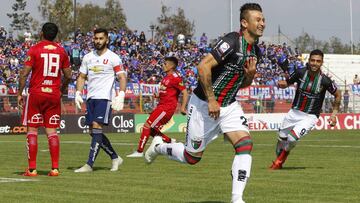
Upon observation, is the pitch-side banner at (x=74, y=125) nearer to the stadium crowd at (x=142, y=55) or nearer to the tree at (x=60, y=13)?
the stadium crowd at (x=142, y=55)

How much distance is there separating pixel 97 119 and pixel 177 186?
3.10m

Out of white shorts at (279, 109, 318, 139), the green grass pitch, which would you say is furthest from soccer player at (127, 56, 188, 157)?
white shorts at (279, 109, 318, 139)

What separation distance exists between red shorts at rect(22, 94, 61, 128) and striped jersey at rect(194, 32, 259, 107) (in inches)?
174

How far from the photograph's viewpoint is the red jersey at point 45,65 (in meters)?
12.7

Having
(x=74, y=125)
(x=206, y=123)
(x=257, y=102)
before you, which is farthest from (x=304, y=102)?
(x=257, y=102)

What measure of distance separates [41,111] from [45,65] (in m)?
0.73

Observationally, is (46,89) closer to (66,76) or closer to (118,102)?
(66,76)

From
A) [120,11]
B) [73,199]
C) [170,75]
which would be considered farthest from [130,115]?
[120,11]

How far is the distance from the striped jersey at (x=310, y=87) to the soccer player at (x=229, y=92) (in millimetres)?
6119

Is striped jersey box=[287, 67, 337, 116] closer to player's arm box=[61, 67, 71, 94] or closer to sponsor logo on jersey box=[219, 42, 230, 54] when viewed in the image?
player's arm box=[61, 67, 71, 94]

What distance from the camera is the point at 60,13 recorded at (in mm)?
92312

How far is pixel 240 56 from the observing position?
28.8 ft

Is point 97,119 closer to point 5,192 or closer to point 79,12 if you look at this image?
point 5,192

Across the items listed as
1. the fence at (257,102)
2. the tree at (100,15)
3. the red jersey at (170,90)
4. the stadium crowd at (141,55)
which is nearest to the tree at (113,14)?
the tree at (100,15)
